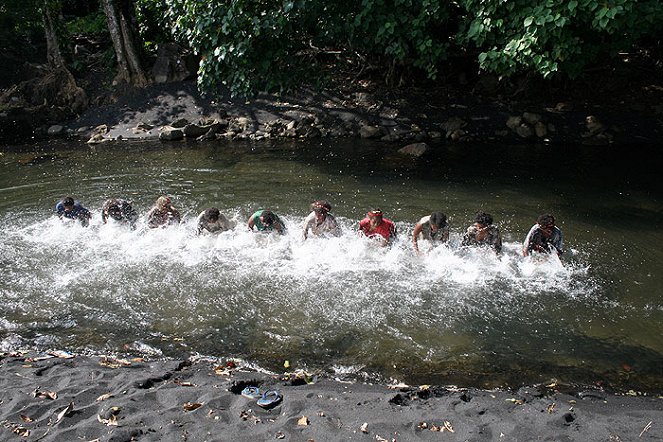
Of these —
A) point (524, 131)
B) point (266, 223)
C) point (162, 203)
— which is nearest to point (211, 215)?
point (266, 223)

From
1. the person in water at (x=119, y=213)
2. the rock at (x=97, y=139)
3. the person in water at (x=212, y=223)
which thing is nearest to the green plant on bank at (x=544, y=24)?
the person in water at (x=212, y=223)

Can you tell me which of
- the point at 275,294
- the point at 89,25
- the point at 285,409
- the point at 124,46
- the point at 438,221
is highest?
the point at 89,25

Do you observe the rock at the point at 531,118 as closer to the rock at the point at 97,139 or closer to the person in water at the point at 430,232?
the person in water at the point at 430,232

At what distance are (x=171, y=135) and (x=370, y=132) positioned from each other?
6.18 meters

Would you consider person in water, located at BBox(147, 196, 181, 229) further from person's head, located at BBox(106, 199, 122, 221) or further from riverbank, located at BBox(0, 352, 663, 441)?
riverbank, located at BBox(0, 352, 663, 441)

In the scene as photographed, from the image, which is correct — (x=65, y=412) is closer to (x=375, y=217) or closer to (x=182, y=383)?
(x=182, y=383)

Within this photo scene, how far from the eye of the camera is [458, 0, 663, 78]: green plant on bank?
900 centimetres

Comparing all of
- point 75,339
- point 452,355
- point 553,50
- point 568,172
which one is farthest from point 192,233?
point 568,172

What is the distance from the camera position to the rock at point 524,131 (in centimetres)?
1527

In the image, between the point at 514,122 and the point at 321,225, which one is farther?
the point at 514,122

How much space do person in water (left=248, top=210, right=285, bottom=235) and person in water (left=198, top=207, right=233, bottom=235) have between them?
0.55m

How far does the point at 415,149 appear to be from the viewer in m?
14.5

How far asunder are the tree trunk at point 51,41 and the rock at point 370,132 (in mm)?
11882

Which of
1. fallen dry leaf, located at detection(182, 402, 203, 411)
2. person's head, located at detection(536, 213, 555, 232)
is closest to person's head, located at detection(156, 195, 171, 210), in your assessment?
fallen dry leaf, located at detection(182, 402, 203, 411)
